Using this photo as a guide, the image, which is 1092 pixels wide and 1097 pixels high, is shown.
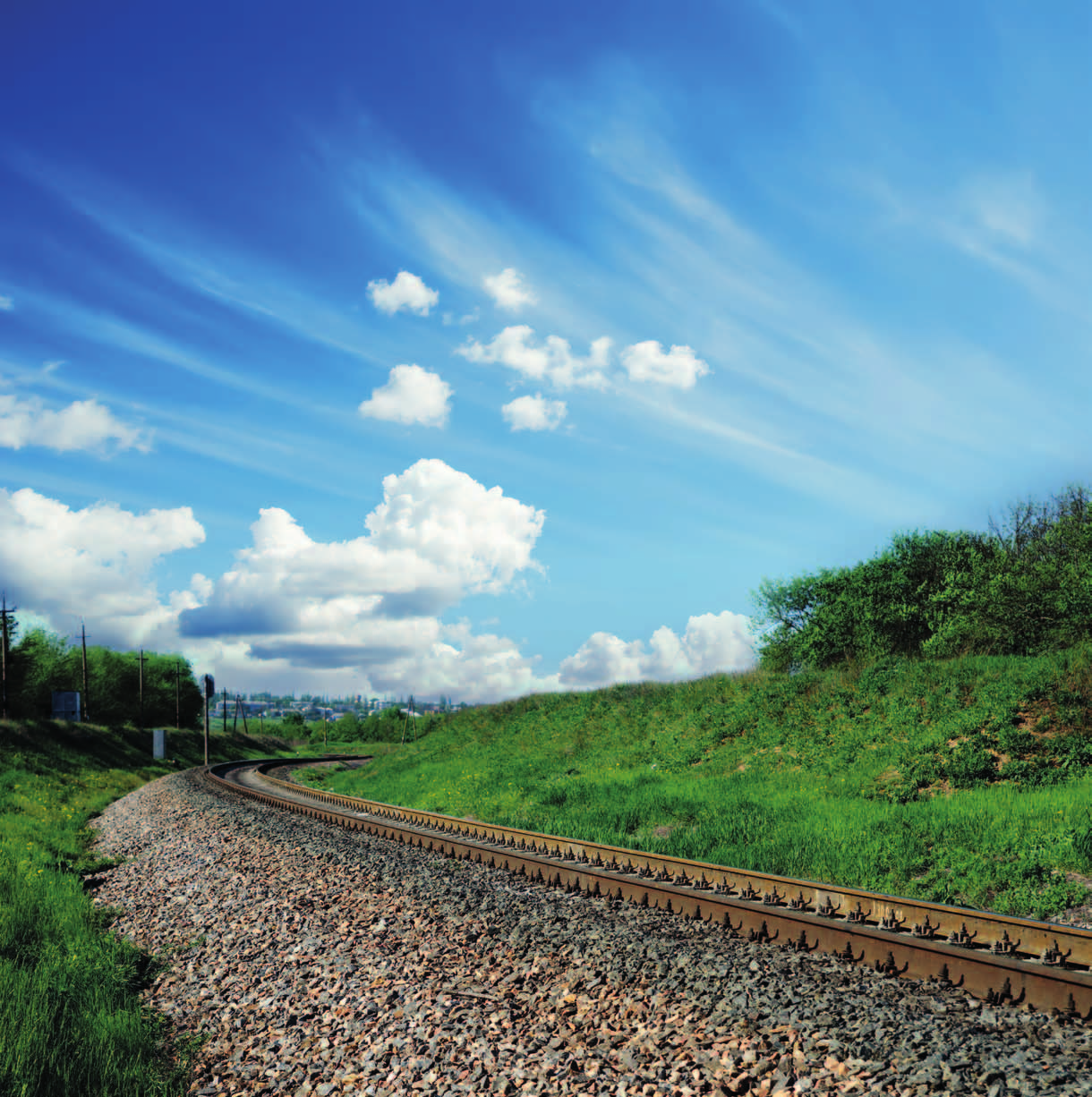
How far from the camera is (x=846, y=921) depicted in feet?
27.9

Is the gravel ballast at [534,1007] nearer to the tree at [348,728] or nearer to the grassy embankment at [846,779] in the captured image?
the grassy embankment at [846,779]

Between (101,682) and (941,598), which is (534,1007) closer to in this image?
(941,598)

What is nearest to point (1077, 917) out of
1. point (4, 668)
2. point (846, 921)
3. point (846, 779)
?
point (846, 921)

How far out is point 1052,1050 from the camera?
18.4 ft

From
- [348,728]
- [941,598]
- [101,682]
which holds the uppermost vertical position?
[941,598]

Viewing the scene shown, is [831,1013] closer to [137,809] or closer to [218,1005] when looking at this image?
[218,1005]

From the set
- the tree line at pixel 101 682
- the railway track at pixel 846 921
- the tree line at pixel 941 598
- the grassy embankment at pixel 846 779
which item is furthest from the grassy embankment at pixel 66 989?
the tree line at pixel 101 682

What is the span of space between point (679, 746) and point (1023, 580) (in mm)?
12744

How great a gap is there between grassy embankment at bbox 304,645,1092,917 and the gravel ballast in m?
4.59

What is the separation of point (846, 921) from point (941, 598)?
29.2m

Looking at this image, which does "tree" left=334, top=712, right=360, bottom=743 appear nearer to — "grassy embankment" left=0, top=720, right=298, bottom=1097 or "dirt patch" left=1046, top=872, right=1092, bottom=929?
"grassy embankment" left=0, top=720, right=298, bottom=1097

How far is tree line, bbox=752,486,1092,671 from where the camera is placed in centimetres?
2675

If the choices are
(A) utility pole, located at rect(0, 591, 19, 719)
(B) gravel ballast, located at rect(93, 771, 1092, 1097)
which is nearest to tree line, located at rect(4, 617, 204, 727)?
(A) utility pole, located at rect(0, 591, 19, 719)

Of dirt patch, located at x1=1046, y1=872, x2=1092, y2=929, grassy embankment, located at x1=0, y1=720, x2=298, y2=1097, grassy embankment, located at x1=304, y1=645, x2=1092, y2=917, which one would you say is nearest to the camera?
grassy embankment, located at x1=0, y1=720, x2=298, y2=1097
